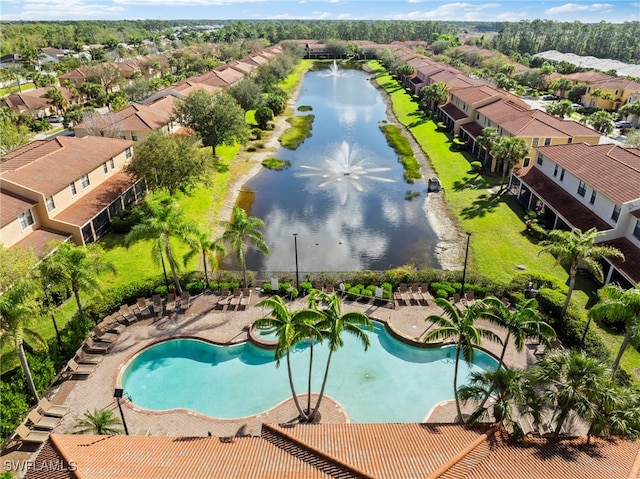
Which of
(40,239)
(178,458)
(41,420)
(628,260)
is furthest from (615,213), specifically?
(40,239)

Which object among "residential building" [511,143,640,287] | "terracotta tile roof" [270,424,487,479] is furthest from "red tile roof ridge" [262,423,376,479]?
"residential building" [511,143,640,287]

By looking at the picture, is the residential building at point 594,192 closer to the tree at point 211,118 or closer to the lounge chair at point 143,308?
the lounge chair at point 143,308

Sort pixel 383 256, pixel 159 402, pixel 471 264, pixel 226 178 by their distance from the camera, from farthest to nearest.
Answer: pixel 226 178, pixel 383 256, pixel 471 264, pixel 159 402

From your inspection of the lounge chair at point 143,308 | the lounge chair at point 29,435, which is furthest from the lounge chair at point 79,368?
the lounge chair at point 143,308

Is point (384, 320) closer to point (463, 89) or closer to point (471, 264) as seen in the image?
point (471, 264)

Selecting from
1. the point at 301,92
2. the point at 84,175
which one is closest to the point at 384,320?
the point at 84,175

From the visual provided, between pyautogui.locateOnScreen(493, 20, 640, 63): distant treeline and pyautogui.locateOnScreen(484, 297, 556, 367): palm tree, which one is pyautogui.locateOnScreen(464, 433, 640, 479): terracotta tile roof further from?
pyautogui.locateOnScreen(493, 20, 640, 63): distant treeline
